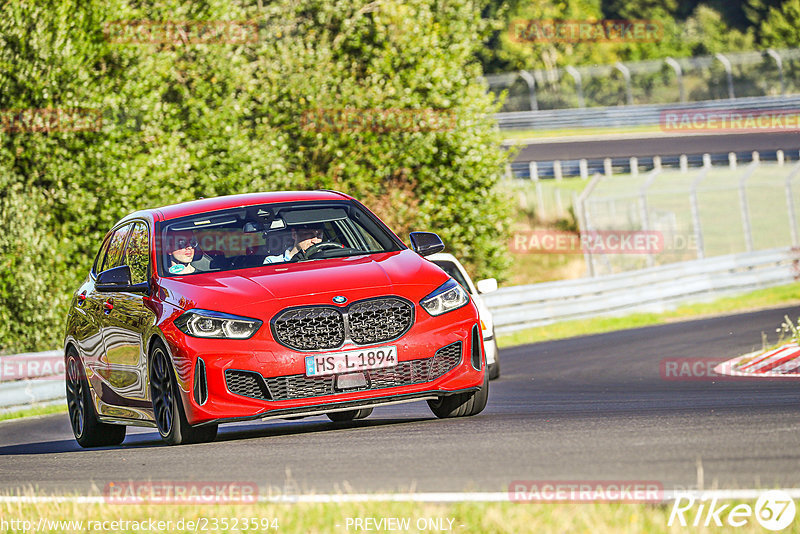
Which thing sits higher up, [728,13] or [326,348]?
[326,348]

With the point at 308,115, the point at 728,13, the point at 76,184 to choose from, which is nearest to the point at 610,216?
the point at 308,115

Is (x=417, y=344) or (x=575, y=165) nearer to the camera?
(x=417, y=344)

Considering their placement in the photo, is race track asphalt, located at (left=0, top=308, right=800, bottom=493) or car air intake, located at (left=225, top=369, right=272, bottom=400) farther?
car air intake, located at (left=225, top=369, right=272, bottom=400)

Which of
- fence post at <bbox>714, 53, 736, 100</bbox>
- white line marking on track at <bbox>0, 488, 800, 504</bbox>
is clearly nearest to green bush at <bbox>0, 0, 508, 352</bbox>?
white line marking on track at <bbox>0, 488, 800, 504</bbox>

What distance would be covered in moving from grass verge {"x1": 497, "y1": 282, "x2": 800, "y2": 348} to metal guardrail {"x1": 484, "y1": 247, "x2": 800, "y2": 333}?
16 centimetres

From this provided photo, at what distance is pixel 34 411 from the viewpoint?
17.2m

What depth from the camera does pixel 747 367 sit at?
14.5 metres

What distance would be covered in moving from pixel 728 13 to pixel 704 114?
151ft

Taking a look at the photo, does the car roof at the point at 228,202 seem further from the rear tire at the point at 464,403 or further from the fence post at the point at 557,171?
the fence post at the point at 557,171

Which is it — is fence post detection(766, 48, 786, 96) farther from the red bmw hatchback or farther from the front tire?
the front tire

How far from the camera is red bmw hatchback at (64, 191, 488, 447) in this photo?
332 inches

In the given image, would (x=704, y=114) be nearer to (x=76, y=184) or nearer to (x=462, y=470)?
(x=76, y=184)

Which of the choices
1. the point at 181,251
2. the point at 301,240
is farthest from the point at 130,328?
the point at 301,240

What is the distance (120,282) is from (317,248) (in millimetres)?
1347
